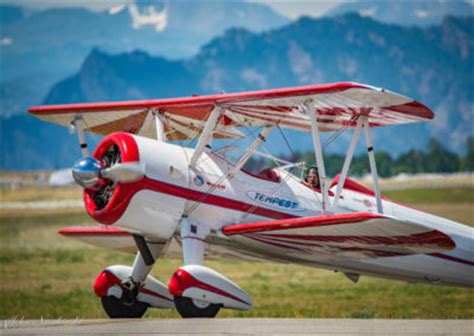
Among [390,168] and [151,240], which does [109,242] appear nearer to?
[151,240]

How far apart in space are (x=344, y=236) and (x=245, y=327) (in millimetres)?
2520

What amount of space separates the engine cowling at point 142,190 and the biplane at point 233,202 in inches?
0.6

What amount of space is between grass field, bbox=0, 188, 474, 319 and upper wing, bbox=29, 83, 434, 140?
7.96ft

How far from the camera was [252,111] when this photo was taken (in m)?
13.9

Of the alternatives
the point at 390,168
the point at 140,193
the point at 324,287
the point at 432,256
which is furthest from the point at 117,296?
the point at 390,168

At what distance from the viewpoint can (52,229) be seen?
3950 cm

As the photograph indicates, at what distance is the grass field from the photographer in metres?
16.8

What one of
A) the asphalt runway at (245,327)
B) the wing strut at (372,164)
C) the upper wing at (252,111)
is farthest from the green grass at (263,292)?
the asphalt runway at (245,327)

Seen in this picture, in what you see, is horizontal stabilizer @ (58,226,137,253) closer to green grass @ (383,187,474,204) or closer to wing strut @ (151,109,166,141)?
wing strut @ (151,109,166,141)

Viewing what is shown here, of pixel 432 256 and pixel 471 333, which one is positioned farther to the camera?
pixel 432 256

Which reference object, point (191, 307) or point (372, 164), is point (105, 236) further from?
point (372, 164)

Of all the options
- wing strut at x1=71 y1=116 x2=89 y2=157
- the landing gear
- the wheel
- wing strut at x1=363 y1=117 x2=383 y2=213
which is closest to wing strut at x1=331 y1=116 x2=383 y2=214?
wing strut at x1=363 y1=117 x2=383 y2=213

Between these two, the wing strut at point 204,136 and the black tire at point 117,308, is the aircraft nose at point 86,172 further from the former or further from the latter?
the black tire at point 117,308

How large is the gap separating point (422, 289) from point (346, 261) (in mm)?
7469
